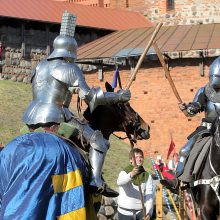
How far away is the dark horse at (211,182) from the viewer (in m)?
7.60

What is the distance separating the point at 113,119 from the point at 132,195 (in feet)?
9.08

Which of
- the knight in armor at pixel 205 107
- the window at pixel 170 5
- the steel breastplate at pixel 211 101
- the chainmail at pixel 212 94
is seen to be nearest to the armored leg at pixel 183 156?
the knight in armor at pixel 205 107

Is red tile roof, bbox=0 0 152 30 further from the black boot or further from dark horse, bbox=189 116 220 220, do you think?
dark horse, bbox=189 116 220 220

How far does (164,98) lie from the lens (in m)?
22.5

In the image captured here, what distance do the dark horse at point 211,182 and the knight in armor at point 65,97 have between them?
5.99 ft

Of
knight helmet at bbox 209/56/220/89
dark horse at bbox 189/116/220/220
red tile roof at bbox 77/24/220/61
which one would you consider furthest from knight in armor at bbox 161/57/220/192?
red tile roof at bbox 77/24/220/61

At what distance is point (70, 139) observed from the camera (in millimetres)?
5969

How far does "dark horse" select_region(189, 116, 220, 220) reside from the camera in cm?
760

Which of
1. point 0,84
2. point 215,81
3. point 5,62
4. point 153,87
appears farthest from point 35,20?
point 215,81

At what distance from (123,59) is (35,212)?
17902 mm

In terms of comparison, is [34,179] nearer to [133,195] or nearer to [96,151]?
[96,151]

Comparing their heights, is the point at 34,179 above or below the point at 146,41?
below

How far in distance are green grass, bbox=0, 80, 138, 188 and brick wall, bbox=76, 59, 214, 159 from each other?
76.1 inches

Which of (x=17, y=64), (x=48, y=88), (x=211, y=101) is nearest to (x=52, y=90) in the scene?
(x=48, y=88)
